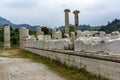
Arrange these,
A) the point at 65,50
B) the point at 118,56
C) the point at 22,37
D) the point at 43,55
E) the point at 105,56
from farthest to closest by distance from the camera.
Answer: the point at 22,37, the point at 43,55, the point at 65,50, the point at 105,56, the point at 118,56

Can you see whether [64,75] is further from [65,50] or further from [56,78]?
[65,50]

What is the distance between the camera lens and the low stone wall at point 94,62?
391 inches

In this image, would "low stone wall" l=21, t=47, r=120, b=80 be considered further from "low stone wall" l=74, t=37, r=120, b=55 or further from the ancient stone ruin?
"low stone wall" l=74, t=37, r=120, b=55

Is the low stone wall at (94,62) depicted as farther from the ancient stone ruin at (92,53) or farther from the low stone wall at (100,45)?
the low stone wall at (100,45)

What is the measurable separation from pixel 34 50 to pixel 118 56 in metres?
17.3

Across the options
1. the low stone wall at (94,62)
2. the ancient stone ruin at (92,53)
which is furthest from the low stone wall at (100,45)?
the low stone wall at (94,62)

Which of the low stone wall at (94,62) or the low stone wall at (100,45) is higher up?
the low stone wall at (100,45)

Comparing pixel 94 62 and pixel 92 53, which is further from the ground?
pixel 92 53

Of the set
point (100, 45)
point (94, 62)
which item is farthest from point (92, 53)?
point (100, 45)

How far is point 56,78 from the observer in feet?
40.8

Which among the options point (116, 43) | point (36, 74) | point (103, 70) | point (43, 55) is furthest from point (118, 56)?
point (43, 55)

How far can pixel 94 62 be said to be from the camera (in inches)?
463

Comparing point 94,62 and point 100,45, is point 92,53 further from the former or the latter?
point 100,45

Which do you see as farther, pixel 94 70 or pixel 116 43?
pixel 94 70
